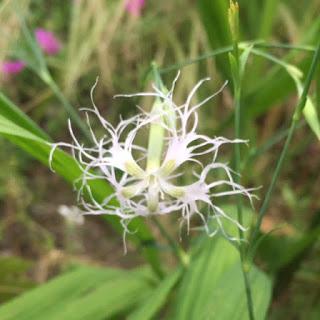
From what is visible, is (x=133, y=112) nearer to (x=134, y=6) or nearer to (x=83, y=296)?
(x=134, y=6)

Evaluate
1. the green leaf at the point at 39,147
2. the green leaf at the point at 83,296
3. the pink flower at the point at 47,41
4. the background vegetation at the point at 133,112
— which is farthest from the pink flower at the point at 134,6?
the green leaf at the point at 39,147

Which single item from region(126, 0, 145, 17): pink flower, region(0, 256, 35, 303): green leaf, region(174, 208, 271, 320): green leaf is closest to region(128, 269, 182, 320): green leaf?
region(174, 208, 271, 320): green leaf

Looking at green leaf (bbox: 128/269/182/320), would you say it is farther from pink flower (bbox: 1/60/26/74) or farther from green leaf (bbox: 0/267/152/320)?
pink flower (bbox: 1/60/26/74)

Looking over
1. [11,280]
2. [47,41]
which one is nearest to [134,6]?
[47,41]

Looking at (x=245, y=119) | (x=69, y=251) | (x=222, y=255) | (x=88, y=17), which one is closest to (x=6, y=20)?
(x=88, y=17)

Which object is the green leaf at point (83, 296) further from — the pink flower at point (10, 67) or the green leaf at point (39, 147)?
the pink flower at point (10, 67)

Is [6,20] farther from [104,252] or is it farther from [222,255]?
→ [222,255]

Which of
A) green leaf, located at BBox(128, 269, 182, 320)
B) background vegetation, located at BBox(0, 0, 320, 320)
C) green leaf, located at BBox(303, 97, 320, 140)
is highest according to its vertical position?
green leaf, located at BBox(303, 97, 320, 140)
